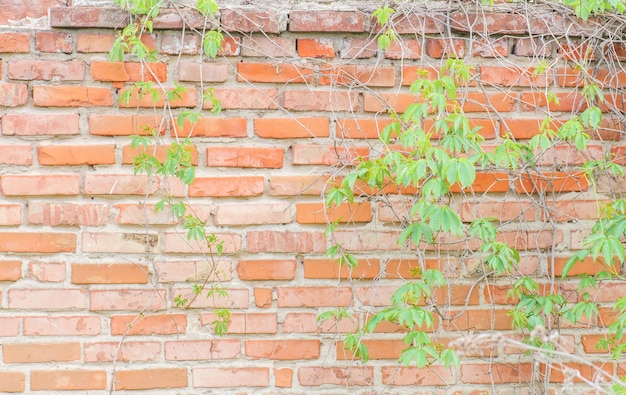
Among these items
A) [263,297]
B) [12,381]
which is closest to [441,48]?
[263,297]

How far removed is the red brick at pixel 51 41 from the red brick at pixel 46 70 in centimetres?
4

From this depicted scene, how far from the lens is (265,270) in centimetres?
237

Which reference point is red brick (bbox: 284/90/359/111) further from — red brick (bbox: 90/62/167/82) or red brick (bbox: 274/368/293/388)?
red brick (bbox: 274/368/293/388)

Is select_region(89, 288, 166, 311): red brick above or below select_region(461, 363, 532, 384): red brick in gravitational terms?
above

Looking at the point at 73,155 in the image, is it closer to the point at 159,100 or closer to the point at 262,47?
the point at 159,100

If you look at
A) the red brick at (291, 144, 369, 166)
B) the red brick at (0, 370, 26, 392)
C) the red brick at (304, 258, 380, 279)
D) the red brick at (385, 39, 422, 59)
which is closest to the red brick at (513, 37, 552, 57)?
the red brick at (385, 39, 422, 59)

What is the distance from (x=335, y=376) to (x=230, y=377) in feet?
1.10

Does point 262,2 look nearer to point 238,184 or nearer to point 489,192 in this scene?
point 238,184

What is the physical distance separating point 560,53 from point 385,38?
23.7 inches

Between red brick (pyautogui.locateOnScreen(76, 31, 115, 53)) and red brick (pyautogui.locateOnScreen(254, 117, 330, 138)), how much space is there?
0.51 metres

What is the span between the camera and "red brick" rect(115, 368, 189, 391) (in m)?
2.34

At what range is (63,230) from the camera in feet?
7.64

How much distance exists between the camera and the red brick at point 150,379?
92.3 inches

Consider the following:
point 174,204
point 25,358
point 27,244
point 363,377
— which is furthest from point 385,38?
point 25,358
